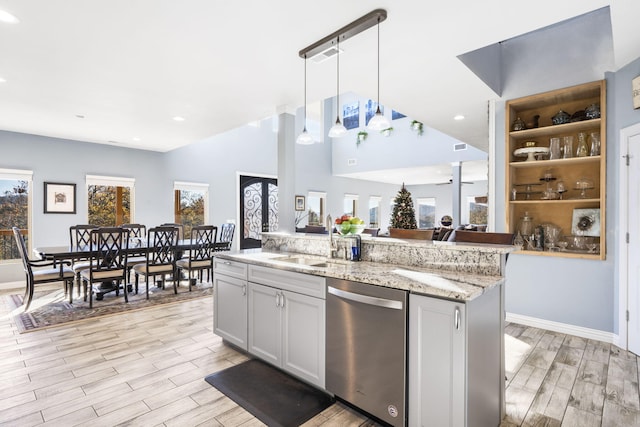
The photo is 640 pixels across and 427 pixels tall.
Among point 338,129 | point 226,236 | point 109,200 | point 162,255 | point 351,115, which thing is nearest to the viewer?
point 338,129

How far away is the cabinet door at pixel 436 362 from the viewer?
5.22ft

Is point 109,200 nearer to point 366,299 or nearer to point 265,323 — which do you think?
point 265,323

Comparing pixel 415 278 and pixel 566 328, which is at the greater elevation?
pixel 415 278

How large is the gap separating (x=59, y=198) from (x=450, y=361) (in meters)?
6.82

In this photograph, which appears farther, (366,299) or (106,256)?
(106,256)

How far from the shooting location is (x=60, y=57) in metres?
2.85

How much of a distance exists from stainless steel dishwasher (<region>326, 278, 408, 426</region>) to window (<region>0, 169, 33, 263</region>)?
20.1ft

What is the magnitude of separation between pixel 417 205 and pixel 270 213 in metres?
7.68

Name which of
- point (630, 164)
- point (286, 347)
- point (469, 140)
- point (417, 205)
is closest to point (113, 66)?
point (286, 347)

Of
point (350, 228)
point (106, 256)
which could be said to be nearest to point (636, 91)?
point (350, 228)

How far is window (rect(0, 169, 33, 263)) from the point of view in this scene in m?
5.40

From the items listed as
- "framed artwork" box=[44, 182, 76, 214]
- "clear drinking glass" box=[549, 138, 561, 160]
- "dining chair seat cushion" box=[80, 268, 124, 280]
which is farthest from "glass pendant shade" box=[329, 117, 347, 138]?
"framed artwork" box=[44, 182, 76, 214]

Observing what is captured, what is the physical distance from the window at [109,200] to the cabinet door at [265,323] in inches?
199

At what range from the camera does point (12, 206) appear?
5473 mm
